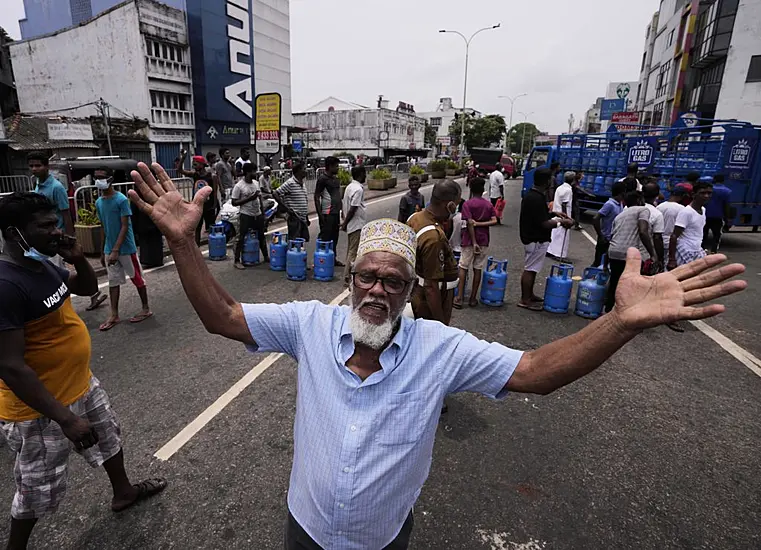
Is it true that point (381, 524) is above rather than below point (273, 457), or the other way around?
above

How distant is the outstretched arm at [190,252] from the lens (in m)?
1.65

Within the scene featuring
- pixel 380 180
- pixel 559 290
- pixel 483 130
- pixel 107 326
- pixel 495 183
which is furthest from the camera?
pixel 483 130

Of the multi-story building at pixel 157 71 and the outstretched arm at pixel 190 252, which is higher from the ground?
the multi-story building at pixel 157 71

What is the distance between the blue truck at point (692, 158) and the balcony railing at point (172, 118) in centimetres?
2529

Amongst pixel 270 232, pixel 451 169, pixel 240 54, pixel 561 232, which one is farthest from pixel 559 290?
pixel 240 54

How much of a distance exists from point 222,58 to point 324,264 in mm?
30339

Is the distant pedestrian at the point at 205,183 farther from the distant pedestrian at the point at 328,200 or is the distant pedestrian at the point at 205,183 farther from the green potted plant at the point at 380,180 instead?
the green potted plant at the point at 380,180

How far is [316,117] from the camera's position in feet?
229

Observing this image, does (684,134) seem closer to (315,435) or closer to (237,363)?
(237,363)

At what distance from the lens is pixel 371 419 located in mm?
1474

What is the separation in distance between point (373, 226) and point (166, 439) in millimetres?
2514

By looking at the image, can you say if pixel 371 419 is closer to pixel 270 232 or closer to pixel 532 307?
pixel 532 307

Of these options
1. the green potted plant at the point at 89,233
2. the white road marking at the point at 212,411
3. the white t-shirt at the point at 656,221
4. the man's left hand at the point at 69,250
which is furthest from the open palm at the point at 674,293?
the green potted plant at the point at 89,233

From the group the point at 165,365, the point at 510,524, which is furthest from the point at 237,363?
the point at 510,524
